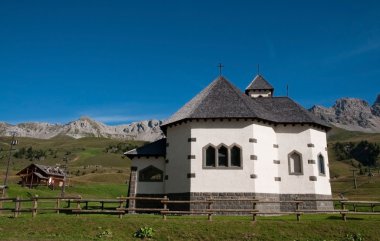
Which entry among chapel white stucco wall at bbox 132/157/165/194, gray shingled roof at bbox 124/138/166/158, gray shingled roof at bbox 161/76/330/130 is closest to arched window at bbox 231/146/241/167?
gray shingled roof at bbox 161/76/330/130

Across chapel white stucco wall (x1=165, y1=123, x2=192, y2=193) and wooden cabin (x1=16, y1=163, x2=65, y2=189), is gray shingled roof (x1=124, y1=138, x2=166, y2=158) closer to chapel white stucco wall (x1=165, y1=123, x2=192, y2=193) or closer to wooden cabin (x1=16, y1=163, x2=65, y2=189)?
chapel white stucco wall (x1=165, y1=123, x2=192, y2=193)

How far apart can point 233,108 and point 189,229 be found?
11.3m

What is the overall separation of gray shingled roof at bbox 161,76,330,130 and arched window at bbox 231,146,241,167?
2.52m

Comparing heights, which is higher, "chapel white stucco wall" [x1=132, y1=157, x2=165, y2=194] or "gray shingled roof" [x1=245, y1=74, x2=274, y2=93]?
"gray shingled roof" [x1=245, y1=74, x2=274, y2=93]

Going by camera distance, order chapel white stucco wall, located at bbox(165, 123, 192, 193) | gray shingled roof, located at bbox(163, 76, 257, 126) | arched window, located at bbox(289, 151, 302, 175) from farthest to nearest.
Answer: arched window, located at bbox(289, 151, 302, 175)
gray shingled roof, located at bbox(163, 76, 257, 126)
chapel white stucco wall, located at bbox(165, 123, 192, 193)

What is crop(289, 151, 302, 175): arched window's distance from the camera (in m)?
27.9

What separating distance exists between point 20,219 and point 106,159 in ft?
399

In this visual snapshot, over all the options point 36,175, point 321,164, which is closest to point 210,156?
point 321,164

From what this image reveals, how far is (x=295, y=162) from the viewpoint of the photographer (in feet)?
92.8

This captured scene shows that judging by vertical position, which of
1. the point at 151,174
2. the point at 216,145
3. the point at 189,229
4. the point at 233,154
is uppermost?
Result: the point at 216,145

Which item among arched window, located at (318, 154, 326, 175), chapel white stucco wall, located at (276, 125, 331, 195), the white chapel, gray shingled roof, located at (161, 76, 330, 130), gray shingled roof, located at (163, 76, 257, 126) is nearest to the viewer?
the white chapel

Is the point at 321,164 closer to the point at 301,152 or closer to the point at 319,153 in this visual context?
the point at 319,153

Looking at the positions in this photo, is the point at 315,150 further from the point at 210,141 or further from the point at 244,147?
the point at 210,141

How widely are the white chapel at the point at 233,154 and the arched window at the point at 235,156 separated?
0.07m
